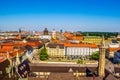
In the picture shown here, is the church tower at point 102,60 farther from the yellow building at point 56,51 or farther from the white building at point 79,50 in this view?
the white building at point 79,50

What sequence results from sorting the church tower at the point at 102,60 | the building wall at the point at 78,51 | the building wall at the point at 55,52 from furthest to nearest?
the building wall at the point at 78,51, the building wall at the point at 55,52, the church tower at the point at 102,60

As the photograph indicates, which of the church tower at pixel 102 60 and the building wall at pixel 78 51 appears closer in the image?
the church tower at pixel 102 60

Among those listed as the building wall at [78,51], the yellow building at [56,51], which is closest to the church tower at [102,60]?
the yellow building at [56,51]

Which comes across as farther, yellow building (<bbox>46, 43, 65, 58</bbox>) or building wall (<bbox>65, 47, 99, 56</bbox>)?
building wall (<bbox>65, 47, 99, 56</bbox>)

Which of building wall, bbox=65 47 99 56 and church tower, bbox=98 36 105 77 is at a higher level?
church tower, bbox=98 36 105 77

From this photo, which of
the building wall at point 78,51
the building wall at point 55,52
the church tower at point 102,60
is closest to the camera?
the church tower at point 102,60

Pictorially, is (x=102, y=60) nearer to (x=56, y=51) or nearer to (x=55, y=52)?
(x=56, y=51)

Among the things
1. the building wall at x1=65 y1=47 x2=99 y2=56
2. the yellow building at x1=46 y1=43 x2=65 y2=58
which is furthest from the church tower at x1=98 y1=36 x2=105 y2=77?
the building wall at x1=65 y1=47 x2=99 y2=56

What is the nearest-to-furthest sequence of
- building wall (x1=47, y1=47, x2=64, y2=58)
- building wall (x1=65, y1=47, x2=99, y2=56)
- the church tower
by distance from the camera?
1. the church tower
2. building wall (x1=47, y1=47, x2=64, y2=58)
3. building wall (x1=65, y1=47, x2=99, y2=56)

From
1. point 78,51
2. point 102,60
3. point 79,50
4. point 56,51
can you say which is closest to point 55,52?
point 56,51

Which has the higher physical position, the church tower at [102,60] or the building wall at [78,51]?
the church tower at [102,60]

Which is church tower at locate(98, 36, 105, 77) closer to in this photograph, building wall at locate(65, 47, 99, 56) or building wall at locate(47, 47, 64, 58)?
building wall at locate(47, 47, 64, 58)
